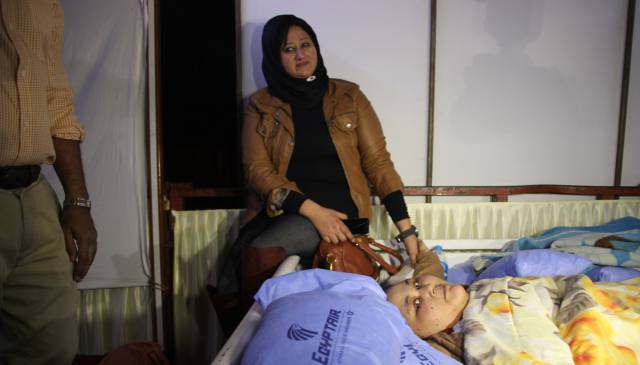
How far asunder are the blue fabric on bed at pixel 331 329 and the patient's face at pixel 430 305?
0.23m

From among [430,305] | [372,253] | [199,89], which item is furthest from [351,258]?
[199,89]

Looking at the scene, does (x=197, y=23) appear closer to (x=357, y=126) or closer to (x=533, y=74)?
(x=357, y=126)

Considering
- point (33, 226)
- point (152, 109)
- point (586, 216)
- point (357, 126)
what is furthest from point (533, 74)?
point (33, 226)

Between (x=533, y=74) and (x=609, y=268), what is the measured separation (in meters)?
1.30

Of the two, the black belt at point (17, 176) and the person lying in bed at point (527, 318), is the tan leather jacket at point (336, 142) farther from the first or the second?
the black belt at point (17, 176)

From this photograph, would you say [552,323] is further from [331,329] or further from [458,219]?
[458,219]

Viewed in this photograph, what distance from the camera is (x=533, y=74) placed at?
7.77ft

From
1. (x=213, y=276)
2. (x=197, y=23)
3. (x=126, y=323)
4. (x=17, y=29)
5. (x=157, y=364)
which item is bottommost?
(x=126, y=323)

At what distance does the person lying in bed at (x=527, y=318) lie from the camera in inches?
37.3

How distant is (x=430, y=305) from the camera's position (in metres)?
1.18

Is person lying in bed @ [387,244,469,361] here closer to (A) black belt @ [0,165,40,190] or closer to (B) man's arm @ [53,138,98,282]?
(B) man's arm @ [53,138,98,282]

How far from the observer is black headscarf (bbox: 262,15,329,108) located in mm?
1827

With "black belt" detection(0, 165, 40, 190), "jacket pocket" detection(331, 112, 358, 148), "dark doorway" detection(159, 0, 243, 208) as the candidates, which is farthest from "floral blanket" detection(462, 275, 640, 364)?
"dark doorway" detection(159, 0, 243, 208)

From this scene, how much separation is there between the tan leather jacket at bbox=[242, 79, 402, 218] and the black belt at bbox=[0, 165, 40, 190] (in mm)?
836
